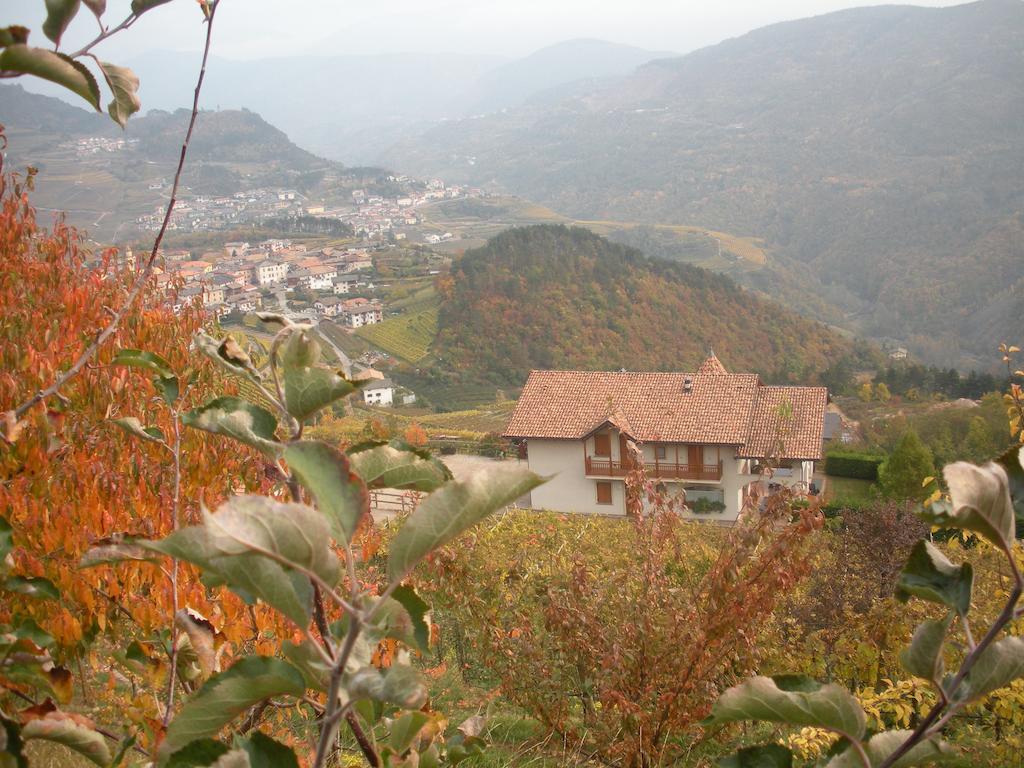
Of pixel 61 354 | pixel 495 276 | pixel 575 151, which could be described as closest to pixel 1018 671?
pixel 61 354

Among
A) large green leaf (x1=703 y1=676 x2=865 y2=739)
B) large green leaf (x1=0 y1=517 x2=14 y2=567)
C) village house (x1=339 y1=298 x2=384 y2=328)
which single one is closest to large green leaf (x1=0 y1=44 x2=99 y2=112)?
large green leaf (x1=0 y1=517 x2=14 y2=567)

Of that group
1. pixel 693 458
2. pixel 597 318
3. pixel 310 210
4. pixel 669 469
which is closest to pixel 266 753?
pixel 693 458

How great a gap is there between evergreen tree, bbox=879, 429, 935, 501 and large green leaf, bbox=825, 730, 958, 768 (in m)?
19.9

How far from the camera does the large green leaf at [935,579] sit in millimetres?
899

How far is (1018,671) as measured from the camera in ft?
2.88

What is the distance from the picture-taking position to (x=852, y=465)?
23844 millimetres

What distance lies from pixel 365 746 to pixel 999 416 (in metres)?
30.3

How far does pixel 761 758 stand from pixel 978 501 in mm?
468

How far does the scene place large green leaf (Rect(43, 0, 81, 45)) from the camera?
44.5 inches

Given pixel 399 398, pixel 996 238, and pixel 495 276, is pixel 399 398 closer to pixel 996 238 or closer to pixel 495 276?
pixel 495 276

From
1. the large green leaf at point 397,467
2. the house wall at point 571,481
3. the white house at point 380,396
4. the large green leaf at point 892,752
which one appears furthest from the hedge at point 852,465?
the white house at point 380,396

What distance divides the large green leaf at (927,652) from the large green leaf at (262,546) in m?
0.65

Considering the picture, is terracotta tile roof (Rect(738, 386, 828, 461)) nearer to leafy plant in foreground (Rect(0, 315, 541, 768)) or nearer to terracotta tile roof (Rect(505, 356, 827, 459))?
terracotta tile roof (Rect(505, 356, 827, 459))

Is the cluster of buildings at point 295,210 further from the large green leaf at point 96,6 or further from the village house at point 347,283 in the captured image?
the large green leaf at point 96,6
